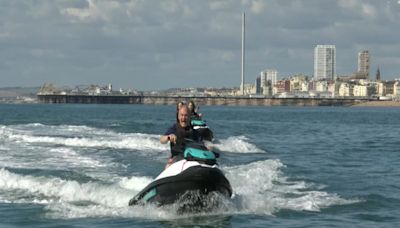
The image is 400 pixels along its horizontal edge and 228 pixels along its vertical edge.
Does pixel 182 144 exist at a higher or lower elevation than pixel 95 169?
higher

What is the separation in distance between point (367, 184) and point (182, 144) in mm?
7734

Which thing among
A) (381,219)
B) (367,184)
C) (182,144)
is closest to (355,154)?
(367,184)

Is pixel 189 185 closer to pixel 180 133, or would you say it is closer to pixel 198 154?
pixel 198 154

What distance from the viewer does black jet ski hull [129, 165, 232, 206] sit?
12.9 meters

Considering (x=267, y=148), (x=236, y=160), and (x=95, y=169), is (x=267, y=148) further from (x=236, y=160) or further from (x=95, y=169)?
(x=95, y=169)

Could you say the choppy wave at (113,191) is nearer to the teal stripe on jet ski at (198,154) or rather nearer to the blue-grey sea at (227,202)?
the blue-grey sea at (227,202)

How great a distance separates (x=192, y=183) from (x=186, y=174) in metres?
0.18

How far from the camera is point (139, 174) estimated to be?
68.6 feet

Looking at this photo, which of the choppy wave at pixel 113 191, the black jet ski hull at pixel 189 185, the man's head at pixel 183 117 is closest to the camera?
the black jet ski hull at pixel 189 185

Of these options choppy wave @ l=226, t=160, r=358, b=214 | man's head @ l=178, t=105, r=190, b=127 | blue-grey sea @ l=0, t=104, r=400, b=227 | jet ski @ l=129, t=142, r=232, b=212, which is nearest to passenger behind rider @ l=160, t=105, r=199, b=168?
man's head @ l=178, t=105, r=190, b=127

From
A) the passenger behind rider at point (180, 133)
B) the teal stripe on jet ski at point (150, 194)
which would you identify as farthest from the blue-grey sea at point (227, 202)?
the passenger behind rider at point (180, 133)

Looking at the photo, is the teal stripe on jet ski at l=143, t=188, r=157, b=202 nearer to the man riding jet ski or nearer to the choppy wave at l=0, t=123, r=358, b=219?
the man riding jet ski

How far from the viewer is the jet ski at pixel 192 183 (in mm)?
12930

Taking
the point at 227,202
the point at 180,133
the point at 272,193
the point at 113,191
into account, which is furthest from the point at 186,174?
the point at 272,193
